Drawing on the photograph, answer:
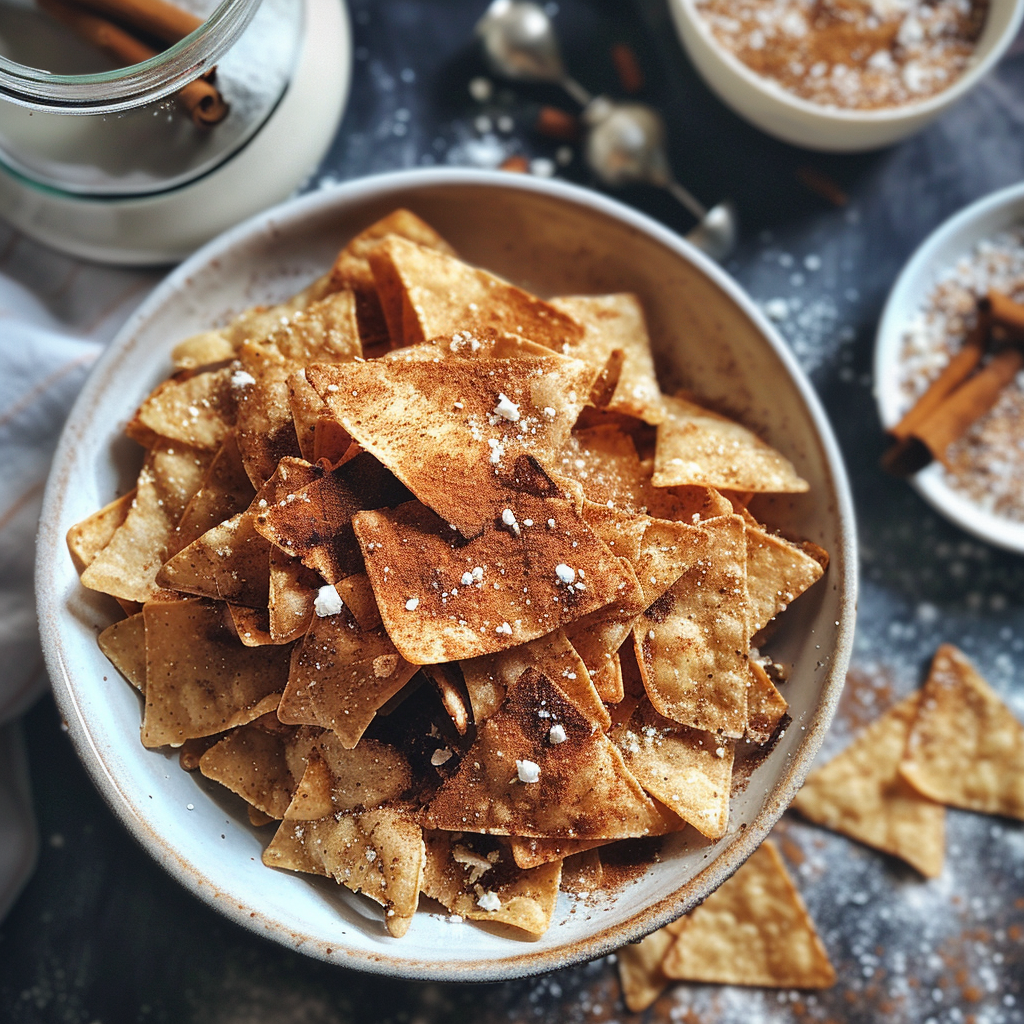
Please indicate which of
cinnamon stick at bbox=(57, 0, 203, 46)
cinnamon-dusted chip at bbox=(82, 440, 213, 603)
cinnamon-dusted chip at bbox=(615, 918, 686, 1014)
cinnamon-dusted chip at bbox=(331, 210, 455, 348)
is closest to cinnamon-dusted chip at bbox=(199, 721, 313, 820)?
cinnamon-dusted chip at bbox=(82, 440, 213, 603)

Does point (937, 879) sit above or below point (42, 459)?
above

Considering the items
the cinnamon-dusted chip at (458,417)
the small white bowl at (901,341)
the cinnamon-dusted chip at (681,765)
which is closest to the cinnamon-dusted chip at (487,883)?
the cinnamon-dusted chip at (681,765)

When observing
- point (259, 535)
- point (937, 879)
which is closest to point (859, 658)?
point (937, 879)

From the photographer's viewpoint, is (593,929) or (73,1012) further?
(73,1012)

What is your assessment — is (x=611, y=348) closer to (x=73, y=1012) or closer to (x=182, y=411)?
(x=182, y=411)

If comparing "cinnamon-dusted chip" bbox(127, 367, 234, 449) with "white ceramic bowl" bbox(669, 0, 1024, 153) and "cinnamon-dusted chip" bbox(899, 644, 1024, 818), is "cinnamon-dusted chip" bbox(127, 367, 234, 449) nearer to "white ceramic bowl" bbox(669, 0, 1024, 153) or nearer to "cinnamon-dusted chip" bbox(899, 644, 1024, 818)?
"white ceramic bowl" bbox(669, 0, 1024, 153)

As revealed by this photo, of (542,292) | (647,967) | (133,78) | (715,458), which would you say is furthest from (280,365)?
(647,967)

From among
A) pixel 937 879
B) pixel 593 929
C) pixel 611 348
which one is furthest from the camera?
pixel 937 879

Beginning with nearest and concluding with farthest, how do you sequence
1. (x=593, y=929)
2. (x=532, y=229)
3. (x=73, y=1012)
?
(x=593, y=929), (x=532, y=229), (x=73, y=1012)
